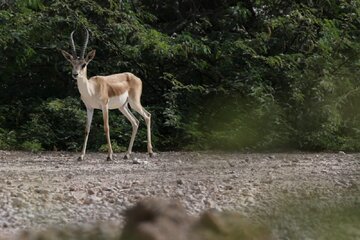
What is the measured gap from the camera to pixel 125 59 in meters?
16.2

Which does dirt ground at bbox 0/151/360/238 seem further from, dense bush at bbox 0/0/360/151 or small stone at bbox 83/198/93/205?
dense bush at bbox 0/0/360/151

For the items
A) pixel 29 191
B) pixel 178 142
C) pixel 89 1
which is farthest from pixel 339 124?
pixel 29 191

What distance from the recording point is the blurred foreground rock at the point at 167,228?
3779 millimetres

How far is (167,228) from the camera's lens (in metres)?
3.78

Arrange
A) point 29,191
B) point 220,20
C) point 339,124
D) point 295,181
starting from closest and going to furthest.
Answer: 1. point 29,191
2. point 295,181
3. point 339,124
4. point 220,20

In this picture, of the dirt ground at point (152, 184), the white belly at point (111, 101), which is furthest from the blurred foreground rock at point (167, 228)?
the white belly at point (111, 101)

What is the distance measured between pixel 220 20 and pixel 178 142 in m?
3.59

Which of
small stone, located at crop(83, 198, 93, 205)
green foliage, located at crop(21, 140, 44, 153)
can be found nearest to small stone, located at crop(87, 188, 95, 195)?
small stone, located at crop(83, 198, 93, 205)

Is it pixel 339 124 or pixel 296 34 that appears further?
pixel 296 34

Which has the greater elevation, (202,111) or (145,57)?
(145,57)

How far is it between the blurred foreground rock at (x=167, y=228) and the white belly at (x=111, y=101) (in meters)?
8.63

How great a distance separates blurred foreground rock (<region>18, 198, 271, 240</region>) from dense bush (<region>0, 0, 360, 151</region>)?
10.5m

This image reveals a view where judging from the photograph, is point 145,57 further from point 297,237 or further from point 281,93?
point 297,237

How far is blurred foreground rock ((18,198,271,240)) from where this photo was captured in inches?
149
